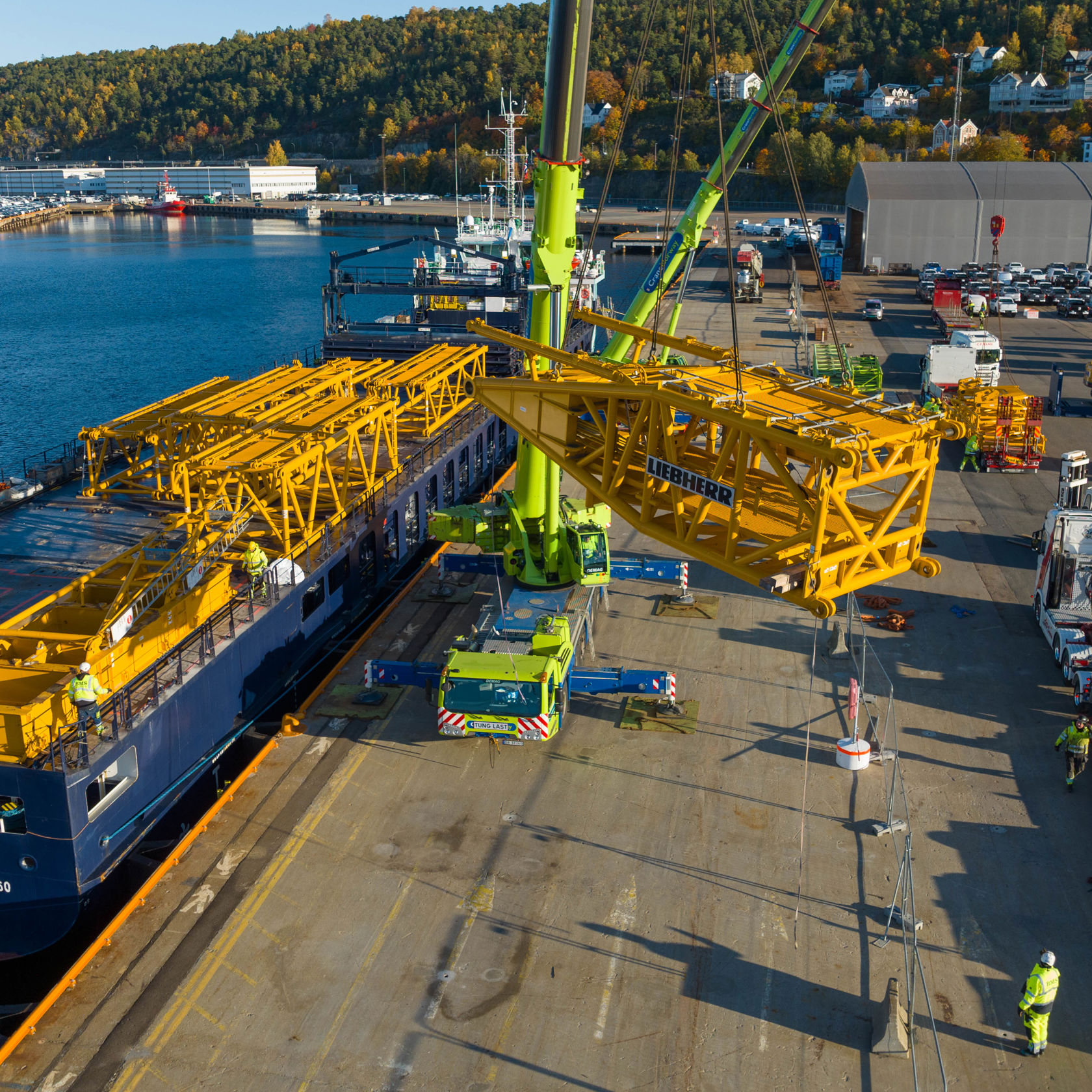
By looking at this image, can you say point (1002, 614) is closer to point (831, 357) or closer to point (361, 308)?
point (831, 357)

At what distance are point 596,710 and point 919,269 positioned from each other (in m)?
82.7

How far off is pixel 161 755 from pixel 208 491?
28.1ft

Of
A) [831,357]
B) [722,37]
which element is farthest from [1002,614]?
[722,37]

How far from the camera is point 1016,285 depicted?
81938mm

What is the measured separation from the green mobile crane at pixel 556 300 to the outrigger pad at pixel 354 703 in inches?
170

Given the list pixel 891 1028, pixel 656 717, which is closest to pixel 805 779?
pixel 656 717

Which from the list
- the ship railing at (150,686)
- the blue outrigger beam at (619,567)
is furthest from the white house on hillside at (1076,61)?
the ship railing at (150,686)

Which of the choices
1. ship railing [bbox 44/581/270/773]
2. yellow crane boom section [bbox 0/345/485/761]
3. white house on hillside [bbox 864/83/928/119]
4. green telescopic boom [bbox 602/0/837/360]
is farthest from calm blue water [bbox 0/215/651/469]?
white house on hillside [bbox 864/83/928/119]

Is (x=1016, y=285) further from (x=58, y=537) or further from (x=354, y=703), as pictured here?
(x=58, y=537)

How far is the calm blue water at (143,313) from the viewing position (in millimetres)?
67500

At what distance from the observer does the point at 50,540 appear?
2653cm

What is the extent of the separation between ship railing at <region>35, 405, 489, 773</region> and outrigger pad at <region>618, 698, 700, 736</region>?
26.6 feet

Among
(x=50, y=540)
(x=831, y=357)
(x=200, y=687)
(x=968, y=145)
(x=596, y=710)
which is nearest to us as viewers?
(x=200, y=687)

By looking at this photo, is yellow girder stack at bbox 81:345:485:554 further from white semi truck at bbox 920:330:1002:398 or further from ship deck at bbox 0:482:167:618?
white semi truck at bbox 920:330:1002:398
